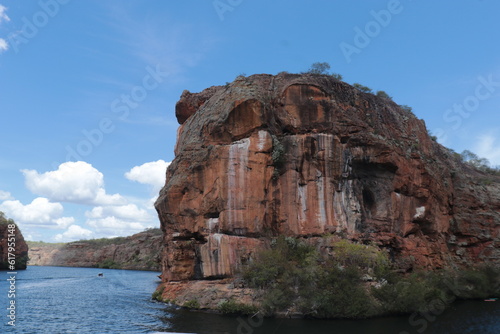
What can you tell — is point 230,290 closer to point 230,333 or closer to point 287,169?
point 230,333

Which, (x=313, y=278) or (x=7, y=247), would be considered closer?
(x=313, y=278)

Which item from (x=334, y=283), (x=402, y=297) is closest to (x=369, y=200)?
(x=402, y=297)

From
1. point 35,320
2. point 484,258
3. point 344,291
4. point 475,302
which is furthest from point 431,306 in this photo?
point 35,320

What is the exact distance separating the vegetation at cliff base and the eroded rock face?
2.19 m

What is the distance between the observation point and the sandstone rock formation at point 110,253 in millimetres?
113438

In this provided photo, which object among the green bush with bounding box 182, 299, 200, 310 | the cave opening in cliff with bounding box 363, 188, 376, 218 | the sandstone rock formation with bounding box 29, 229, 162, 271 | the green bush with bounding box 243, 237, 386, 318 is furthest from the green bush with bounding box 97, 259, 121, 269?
the green bush with bounding box 243, 237, 386, 318

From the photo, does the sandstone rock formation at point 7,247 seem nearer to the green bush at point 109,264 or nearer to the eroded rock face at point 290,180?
the green bush at point 109,264

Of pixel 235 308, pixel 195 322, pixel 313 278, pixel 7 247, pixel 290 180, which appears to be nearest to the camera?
pixel 195 322

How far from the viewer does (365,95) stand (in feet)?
143

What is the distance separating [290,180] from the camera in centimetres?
3634

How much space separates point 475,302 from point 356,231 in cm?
1393

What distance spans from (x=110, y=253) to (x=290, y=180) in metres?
103

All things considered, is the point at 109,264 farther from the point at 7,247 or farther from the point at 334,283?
the point at 334,283

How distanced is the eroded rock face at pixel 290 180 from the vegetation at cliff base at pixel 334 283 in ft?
7.19
